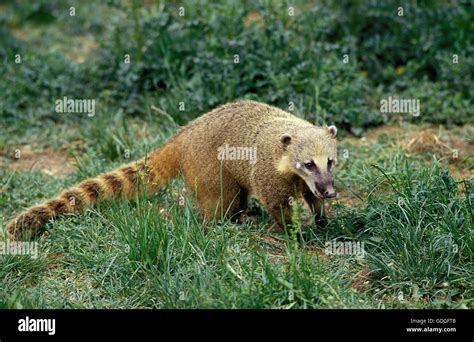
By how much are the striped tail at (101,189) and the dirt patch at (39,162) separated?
1710mm

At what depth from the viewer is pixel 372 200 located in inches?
274

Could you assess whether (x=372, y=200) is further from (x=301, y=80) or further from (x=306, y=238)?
(x=301, y=80)

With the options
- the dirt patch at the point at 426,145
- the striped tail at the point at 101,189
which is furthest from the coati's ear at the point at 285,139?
the dirt patch at the point at 426,145

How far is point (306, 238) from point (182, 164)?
1479 millimetres

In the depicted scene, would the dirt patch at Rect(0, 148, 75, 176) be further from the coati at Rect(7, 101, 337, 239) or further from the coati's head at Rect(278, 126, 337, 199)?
the coati's head at Rect(278, 126, 337, 199)

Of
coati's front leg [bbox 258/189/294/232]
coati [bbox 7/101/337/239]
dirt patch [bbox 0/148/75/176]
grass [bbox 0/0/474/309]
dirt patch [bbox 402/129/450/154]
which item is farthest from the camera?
dirt patch [bbox 0/148/75/176]

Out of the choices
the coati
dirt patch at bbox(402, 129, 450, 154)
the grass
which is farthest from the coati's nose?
dirt patch at bbox(402, 129, 450, 154)

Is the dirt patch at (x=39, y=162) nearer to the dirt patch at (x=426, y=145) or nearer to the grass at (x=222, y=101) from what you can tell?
the grass at (x=222, y=101)

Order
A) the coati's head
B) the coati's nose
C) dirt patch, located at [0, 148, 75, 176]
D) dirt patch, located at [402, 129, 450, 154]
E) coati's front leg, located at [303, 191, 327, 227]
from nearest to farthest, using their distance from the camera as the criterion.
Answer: the coati's nose
the coati's head
coati's front leg, located at [303, 191, 327, 227]
dirt patch, located at [402, 129, 450, 154]
dirt patch, located at [0, 148, 75, 176]

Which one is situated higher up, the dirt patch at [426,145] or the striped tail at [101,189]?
the dirt patch at [426,145]

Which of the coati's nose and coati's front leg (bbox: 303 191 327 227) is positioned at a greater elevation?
the coati's nose

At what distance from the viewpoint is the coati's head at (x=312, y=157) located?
6.59 meters

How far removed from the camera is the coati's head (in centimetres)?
659

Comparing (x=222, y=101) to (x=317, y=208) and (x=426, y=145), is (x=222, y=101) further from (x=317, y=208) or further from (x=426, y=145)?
(x=317, y=208)
